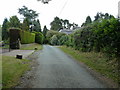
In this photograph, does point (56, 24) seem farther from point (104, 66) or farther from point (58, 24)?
point (104, 66)

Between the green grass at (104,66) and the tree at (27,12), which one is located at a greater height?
the tree at (27,12)

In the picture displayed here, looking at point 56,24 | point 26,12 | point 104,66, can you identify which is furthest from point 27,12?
point 104,66

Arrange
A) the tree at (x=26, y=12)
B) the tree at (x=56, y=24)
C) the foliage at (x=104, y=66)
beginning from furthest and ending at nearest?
the tree at (x=56, y=24) → the tree at (x=26, y=12) → the foliage at (x=104, y=66)

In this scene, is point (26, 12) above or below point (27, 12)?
below

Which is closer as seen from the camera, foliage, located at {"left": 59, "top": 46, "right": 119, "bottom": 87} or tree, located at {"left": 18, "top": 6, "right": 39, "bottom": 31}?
foliage, located at {"left": 59, "top": 46, "right": 119, "bottom": 87}

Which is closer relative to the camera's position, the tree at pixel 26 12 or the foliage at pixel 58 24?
the tree at pixel 26 12

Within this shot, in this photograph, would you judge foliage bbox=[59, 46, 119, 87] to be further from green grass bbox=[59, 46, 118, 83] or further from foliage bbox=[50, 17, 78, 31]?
foliage bbox=[50, 17, 78, 31]

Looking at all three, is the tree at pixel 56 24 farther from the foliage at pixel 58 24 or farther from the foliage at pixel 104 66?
the foliage at pixel 104 66

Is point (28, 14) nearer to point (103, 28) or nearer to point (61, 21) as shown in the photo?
point (61, 21)

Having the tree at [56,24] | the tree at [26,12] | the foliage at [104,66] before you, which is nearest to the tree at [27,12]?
the tree at [26,12]

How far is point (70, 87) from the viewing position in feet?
14.7

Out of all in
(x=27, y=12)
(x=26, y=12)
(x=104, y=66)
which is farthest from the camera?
(x=27, y=12)

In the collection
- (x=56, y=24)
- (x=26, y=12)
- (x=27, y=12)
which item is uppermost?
(x=56, y=24)

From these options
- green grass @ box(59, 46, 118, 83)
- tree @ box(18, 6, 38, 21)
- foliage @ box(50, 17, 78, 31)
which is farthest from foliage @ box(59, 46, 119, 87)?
foliage @ box(50, 17, 78, 31)
